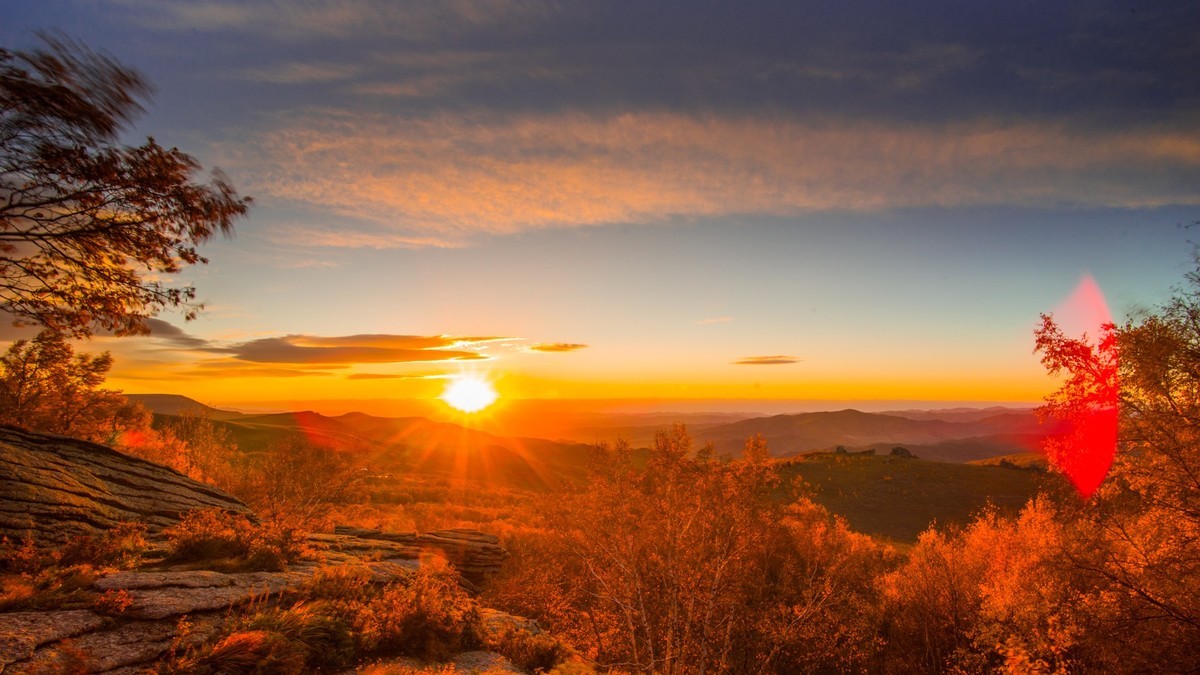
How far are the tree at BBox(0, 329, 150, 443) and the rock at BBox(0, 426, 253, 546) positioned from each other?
9.84m

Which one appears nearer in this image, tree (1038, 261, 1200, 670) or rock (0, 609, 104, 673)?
rock (0, 609, 104, 673)

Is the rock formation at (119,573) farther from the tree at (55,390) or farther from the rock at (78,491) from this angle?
the tree at (55,390)

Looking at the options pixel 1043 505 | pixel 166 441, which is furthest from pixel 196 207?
pixel 1043 505

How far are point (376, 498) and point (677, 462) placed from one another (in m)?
48.0

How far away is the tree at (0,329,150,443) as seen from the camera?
21.9 metres

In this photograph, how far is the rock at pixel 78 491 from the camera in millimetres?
11000

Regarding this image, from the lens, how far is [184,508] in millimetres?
15352

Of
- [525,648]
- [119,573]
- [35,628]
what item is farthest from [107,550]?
[525,648]

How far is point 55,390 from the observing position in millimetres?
23844

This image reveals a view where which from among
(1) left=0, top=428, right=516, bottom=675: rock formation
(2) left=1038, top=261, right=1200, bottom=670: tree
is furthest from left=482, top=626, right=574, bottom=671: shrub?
(2) left=1038, top=261, right=1200, bottom=670: tree

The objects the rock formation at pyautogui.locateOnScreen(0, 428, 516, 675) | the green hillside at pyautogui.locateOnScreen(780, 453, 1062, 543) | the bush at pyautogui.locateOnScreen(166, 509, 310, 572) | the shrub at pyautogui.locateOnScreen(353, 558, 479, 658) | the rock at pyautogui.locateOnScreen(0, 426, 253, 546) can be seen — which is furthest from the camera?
the green hillside at pyautogui.locateOnScreen(780, 453, 1062, 543)

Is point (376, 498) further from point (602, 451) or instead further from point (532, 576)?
point (602, 451)

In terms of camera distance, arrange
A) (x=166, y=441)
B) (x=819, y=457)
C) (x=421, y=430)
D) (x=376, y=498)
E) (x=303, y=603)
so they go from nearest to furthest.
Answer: (x=303, y=603)
(x=166, y=441)
(x=376, y=498)
(x=819, y=457)
(x=421, y=430)

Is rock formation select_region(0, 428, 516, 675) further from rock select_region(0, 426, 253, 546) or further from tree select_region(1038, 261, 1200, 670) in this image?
tree select_region(1038, 261, 1200, 670)
